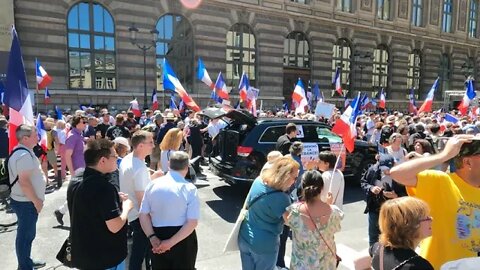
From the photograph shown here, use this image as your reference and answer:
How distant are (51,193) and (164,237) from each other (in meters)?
6.21

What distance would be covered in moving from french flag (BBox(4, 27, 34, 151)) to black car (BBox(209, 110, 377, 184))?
4.07 m

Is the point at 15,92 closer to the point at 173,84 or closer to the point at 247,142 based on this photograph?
Answer: the point at 247,142

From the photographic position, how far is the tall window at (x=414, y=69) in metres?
38.4

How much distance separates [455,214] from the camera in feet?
7.59

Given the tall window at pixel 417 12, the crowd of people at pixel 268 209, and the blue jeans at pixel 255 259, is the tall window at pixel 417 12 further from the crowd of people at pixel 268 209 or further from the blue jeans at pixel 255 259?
the blue jeans at pixel 255 259

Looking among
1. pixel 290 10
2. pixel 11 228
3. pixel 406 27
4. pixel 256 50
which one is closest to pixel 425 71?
pixel 406 27

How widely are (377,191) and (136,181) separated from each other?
283 centimetres

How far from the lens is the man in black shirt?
286 centimetres

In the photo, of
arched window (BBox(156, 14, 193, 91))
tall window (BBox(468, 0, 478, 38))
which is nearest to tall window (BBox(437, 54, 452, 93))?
tall window (BBox(468, 0, 478, 38))

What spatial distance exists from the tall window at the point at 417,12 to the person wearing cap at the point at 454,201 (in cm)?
4083

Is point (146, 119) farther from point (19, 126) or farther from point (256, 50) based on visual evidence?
point (256, 50)

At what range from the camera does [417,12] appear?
38.2m

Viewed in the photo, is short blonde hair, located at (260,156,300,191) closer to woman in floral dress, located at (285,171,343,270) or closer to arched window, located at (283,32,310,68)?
woman in floral dress, located at (285,171,343,270)

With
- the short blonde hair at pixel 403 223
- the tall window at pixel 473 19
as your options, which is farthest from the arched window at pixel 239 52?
the tall window at pixel 473 19
